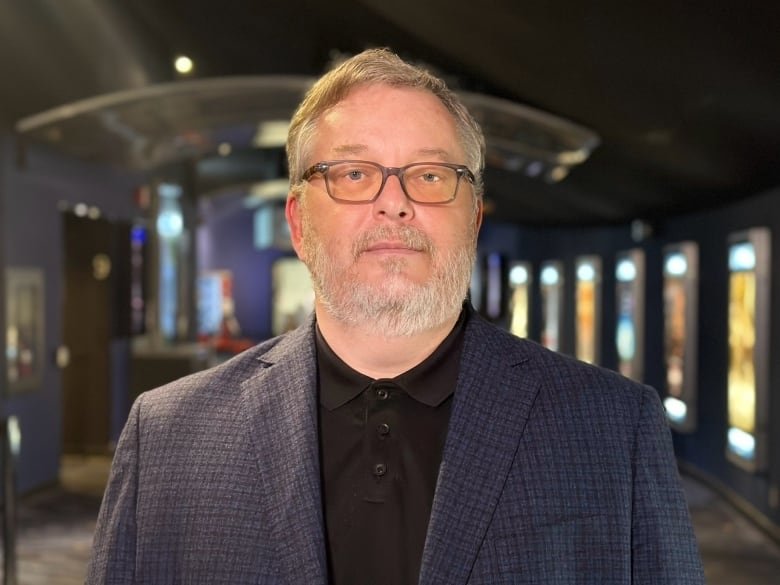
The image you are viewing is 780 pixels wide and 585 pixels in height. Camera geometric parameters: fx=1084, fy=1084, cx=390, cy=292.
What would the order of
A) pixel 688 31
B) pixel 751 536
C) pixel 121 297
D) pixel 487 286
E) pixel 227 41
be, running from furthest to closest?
1. pixel 487 286
2. pixel 121 297
3. pixel 751 536
4. pixel 227 41
5. pixel 688 31

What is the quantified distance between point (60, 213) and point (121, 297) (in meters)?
2.09

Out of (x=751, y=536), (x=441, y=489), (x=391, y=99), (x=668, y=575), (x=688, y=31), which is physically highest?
(x=688, y=31)

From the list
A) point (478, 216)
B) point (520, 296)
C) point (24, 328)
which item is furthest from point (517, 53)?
point (520, 296)

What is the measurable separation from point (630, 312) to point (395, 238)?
10.3 m

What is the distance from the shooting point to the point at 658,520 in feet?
4.90

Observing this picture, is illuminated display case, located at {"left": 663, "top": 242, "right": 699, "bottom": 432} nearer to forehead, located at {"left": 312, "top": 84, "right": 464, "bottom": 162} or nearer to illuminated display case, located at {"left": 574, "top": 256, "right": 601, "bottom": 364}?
illuminated display case, located at {"left": 574, "top": 256, "right": 601, "bottom": 364}

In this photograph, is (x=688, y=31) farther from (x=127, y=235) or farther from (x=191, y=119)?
(x=127, y=235)

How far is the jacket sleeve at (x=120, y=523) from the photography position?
1.56m

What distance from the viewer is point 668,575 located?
147cm

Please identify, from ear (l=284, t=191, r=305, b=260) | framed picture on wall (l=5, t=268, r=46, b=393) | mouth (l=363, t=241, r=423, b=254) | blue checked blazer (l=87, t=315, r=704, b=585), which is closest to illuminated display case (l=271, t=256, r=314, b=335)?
framed picture on wall (l=5, t=268, r=46, b=393)

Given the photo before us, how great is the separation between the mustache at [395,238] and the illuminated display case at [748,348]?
6.05 meters

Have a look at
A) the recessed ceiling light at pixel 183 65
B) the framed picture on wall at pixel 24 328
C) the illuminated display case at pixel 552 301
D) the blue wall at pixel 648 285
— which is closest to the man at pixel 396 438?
the recessed ceiling light at pixel 183 65

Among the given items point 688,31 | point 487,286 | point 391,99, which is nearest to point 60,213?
point 688,31

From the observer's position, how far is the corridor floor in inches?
249
